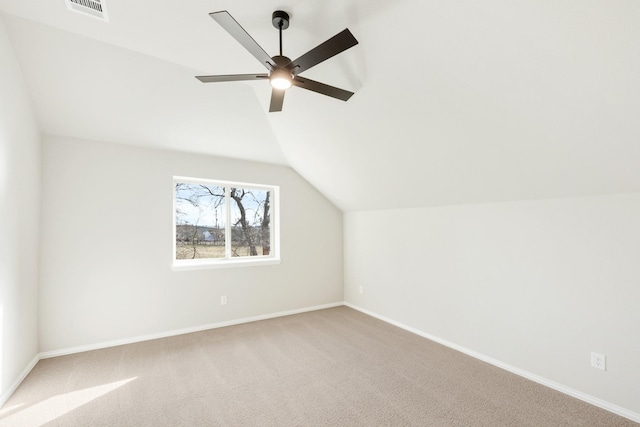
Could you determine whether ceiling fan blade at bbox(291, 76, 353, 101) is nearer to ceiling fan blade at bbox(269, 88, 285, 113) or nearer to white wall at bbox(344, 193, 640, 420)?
ceiling fan blade at bbox(269, 88, 285, 113)

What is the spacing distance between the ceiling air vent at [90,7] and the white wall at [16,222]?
0.66m

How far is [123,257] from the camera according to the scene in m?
3.37

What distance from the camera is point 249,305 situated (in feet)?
13.6

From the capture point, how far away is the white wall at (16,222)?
2.21 metres

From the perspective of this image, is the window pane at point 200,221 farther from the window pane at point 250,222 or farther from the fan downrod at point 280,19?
the fan downrod at point 280,19

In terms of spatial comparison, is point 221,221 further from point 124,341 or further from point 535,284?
point 535,284

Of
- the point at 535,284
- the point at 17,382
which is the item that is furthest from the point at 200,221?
the point at 535,284

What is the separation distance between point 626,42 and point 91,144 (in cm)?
433

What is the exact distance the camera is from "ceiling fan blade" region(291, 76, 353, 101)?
73.0 inches

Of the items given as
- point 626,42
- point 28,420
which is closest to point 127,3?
point 626,42

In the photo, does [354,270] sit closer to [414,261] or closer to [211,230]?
[414,261]

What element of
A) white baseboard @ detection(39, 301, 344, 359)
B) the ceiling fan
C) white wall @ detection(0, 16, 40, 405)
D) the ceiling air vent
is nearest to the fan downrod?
the ceiling fan

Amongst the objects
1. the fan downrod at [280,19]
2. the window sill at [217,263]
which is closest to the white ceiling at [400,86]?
the fan downrod at [280,19]

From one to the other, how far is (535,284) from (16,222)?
4369 mm
